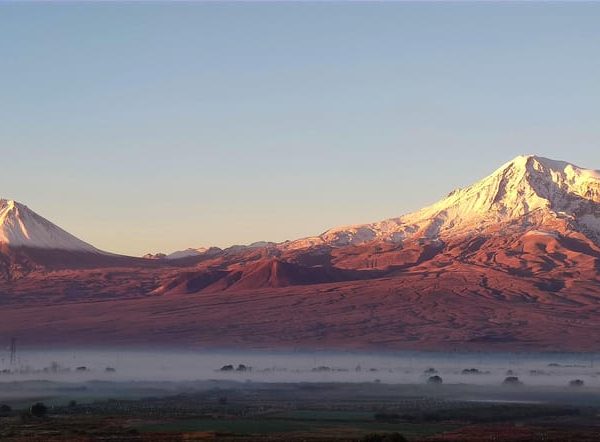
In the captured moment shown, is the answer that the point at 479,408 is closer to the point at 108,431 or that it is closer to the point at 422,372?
the point at 108,431

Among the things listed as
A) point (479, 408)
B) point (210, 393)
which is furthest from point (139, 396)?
point (479, 408)

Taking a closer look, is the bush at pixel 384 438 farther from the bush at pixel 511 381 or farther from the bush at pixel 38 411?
the bush at pixel 511 381

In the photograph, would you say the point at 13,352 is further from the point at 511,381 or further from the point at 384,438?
the point at 384,438

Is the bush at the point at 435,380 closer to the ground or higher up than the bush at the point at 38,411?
closer to the ground

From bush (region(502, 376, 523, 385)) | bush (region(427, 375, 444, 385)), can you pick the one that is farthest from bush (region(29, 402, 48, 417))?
bush (region(502, 376, 523, 385))

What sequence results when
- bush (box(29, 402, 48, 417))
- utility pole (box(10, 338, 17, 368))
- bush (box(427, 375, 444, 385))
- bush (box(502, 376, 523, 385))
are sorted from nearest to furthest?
bush (box(29, 402, 48, 417)), bush (box(502, 376, 523, 385)), bush (box(427, 375, 444, 385)), utility pole (box(10, 338, 17, 368))

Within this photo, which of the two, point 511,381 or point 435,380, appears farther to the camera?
point 435,380

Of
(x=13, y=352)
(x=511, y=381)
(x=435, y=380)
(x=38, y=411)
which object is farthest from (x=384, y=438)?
(x=13, y=352)

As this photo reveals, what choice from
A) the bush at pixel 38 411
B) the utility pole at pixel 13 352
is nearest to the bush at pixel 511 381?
the bush at pixel 38 411

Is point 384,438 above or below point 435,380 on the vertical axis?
below

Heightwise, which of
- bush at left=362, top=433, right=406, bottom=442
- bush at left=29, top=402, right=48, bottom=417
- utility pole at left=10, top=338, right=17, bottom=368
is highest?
utility pole at left=10, top=338, right=17, bottom=368

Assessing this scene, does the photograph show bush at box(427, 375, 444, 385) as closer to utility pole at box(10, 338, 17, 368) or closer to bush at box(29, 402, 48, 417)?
bush at box(29, 402, 48, 417)

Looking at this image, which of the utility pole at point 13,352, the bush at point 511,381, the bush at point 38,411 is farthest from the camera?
the utility pole at point 13,352
